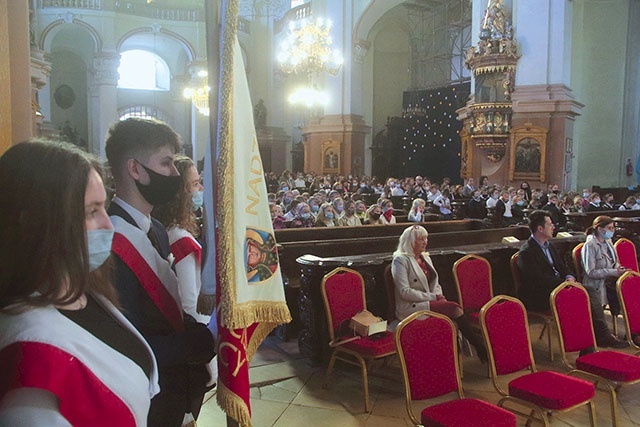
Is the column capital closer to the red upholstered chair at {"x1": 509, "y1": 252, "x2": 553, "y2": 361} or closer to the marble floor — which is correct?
the marble floor

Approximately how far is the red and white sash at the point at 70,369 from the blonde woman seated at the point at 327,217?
704 centimetres

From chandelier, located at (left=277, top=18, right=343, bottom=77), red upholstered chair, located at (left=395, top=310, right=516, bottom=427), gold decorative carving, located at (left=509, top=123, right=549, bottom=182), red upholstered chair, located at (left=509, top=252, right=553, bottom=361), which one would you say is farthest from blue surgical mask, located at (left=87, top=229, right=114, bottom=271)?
gold decorative carving, located at (left=509, top=123, right=549, bottom=182)

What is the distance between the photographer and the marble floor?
3.69 m

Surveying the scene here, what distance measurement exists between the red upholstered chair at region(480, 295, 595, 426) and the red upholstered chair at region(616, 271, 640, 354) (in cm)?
129

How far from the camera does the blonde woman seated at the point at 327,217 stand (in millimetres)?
8273

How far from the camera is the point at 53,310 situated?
1.13 meters

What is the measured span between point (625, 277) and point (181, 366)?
12.7 feet

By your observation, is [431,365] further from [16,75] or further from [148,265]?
[16,75]

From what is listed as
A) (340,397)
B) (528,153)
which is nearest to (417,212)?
(340,397)

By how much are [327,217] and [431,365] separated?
5.35 m

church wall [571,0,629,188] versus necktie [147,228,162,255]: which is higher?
church wall [571,0,629,188]

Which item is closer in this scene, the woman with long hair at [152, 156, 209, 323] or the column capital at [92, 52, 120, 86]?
the woman with long hair at [152, 156, 209, 323]

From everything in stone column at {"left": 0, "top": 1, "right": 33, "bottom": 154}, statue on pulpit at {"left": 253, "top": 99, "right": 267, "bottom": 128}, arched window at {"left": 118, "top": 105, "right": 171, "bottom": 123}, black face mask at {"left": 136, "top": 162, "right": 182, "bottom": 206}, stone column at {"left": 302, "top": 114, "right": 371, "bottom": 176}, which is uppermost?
arched window at {"left": 118, "top": 105, "right": 171, "bottom": 123}

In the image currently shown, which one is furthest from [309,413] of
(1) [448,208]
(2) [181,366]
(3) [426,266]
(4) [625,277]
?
(1) [448,208]
